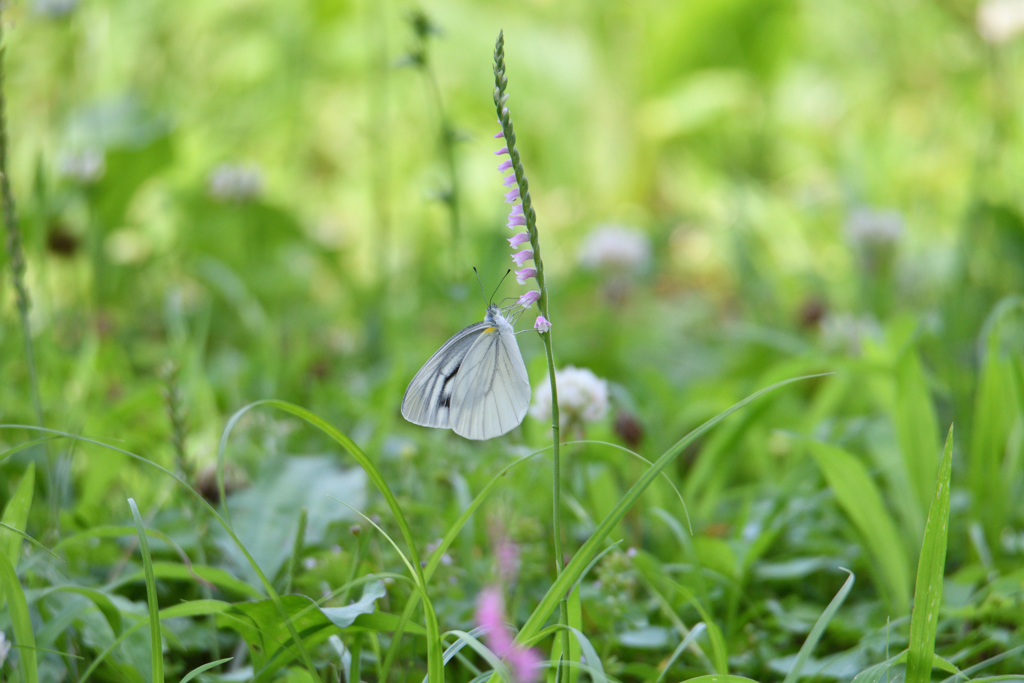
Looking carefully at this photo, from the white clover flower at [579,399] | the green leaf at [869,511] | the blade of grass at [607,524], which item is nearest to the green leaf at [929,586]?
the blade of grass at [607,524]

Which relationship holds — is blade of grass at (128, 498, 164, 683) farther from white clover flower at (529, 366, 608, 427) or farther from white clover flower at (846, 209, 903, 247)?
white clover flower at (846, 209, 903, 247)

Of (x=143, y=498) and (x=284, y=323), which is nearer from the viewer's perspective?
(x=143, y=498)

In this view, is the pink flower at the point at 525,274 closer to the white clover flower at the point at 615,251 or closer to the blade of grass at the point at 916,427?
the blade of grass at the point at 916,427

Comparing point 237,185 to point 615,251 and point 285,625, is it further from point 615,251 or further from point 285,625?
point 285,625

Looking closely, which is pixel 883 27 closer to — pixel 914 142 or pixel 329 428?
pixel 914 142

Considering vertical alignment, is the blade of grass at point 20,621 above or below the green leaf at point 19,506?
below

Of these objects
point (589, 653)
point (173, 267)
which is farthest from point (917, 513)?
point (173, 267)
